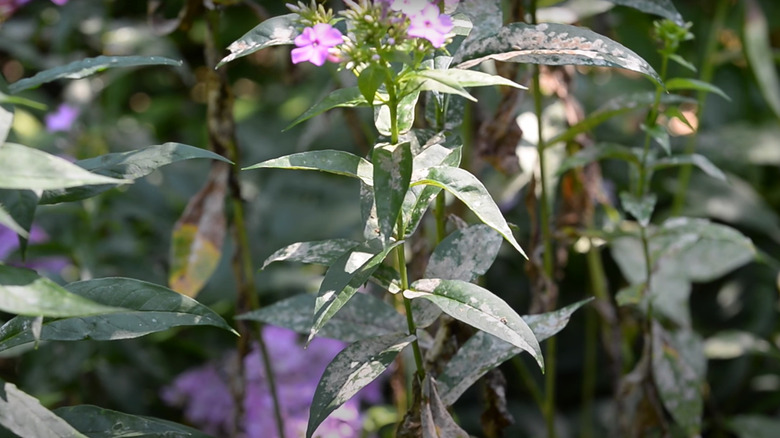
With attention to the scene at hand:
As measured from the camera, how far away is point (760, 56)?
5.61 ft

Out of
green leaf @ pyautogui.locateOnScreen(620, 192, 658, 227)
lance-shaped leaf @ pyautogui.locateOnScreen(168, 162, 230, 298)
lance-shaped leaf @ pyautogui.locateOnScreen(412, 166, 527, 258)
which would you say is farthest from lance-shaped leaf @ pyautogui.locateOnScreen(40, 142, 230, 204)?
green leaf @ pyautogui.locateOnScreen(620, 192, 658, 227)

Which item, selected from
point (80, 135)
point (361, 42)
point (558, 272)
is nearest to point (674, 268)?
point (558, 272)

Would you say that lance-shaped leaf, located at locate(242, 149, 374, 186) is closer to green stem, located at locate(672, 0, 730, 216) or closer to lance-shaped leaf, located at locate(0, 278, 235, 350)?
lance-shaped leaf, located at locate(0, 278, 235, 350)

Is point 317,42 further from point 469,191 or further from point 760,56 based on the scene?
point 760,56

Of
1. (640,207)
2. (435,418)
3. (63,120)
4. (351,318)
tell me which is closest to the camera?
(435,418)

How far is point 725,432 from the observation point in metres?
1.62

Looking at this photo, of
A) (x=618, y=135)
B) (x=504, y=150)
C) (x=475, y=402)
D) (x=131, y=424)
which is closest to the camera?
(x=131, y=424)

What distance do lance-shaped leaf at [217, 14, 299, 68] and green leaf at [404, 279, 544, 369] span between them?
25 cm

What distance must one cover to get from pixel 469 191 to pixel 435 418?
25 cm

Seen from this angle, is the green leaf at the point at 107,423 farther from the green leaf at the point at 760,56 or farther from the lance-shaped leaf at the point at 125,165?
the green leaf at the point at 760,56

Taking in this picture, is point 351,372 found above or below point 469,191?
below

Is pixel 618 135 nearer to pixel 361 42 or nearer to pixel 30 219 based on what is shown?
pixel 361 42

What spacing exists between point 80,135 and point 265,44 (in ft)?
3.55

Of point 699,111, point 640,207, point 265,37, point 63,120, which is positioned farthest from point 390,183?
point 63,120
